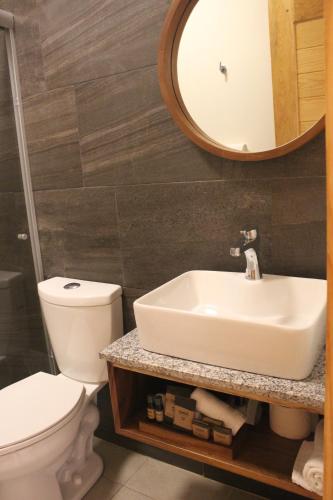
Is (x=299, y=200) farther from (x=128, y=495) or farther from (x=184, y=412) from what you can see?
(x=128, y=495)

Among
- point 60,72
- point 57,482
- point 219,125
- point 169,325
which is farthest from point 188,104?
point 57,482

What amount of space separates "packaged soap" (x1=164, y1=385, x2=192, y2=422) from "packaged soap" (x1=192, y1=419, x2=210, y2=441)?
0.09 metres

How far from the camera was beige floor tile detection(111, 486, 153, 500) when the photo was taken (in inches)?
65.0

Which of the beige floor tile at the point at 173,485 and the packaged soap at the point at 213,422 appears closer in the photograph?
the packaged soap at the point at 213,422

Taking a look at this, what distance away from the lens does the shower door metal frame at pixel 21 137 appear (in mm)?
1833

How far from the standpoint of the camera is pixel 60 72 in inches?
68.2

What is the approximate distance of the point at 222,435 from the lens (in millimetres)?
1222

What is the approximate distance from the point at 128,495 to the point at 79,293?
2.77 feet

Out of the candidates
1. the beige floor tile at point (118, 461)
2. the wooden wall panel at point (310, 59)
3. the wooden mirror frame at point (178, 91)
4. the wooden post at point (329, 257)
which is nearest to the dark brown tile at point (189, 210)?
the wooden mirror frame at point (178, 91)

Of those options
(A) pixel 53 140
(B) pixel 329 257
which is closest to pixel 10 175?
(A) pixel 53 140

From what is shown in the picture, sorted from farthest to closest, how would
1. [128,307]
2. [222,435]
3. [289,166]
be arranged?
[128,307] < [289,166] < [222,435]

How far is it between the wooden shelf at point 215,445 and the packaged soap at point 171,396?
0.05 metres

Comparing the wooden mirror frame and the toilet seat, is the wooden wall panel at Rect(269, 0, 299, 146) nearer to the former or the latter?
the wooden mirror frame

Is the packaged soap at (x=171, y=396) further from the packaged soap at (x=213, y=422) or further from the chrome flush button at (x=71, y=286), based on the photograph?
the chrome flush button at (x=71, y=286)
